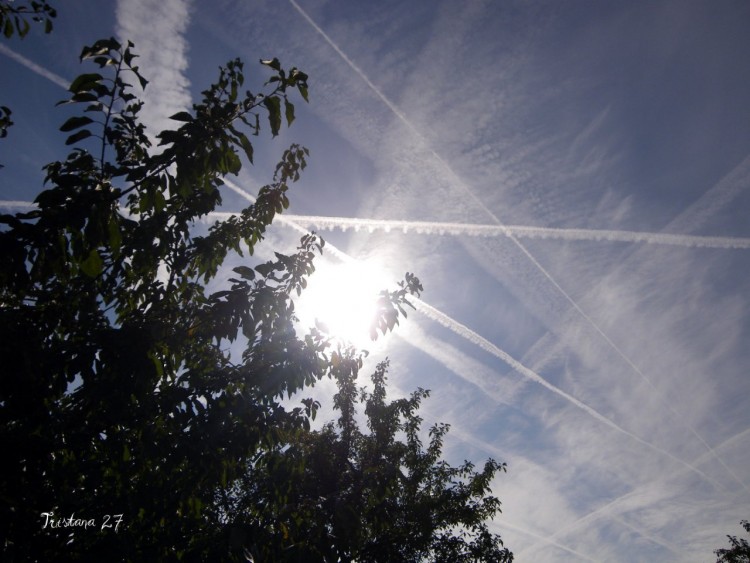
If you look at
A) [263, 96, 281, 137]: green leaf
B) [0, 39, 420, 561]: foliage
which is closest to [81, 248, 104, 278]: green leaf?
[0, 39, 420, 561]: foliage

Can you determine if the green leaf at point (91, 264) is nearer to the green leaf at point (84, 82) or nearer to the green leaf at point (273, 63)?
the green leaf at point (84, 82)

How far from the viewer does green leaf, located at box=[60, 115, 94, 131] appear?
7.50 feet

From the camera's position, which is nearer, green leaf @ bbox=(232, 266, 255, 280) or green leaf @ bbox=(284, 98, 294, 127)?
green leaf @ bbox=(284, 98, 294, 127)

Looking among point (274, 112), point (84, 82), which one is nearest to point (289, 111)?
point (274, 112)

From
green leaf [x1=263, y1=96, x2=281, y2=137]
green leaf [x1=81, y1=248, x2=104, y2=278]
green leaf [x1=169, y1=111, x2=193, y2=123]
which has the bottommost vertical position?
green leaf [x1=81, y1=248, x2=104, y2=278]

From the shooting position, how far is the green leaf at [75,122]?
7.50 ft

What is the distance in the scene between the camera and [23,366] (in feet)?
8.66

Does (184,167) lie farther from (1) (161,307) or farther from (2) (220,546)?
(2) (220,546)

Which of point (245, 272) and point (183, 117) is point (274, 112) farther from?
point (245, 272)

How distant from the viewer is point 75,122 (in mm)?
2322

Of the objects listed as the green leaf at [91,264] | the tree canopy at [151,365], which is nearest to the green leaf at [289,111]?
the tree canopy at [151,365]

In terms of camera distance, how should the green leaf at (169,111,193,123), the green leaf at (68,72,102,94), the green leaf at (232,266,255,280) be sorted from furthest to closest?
the green leaf at (232,266,255,280) → the green leaf at (169,111,193,123) → the green leaf at (68,72,102,94)

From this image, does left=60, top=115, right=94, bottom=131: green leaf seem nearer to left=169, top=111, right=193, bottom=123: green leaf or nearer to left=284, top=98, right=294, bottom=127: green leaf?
left=169, top=111, right=193, bottom=123: green leaf

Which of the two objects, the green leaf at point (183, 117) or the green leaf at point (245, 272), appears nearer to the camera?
the green leaf at point (183, 117)
